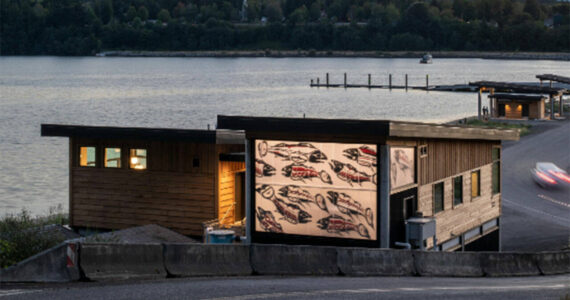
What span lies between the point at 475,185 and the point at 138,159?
11586mm

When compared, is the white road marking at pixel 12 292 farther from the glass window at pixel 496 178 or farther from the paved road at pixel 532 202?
the paved road at pixel 532 202

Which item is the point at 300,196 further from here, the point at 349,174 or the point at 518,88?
the point at 518,88

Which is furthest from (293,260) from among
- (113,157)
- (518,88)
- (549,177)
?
(518,88)

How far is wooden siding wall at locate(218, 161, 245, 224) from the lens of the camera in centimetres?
2677

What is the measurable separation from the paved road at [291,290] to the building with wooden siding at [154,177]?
660cm

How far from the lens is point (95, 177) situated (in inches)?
1105

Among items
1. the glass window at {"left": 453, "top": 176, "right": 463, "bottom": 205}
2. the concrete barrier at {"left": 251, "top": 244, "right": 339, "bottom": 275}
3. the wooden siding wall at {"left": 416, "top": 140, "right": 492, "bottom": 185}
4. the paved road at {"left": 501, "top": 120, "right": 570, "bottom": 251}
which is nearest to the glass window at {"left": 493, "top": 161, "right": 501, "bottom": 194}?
the wooden siding wall at {"left": 416, "top": 140, "right": 492, "bottom": 185}

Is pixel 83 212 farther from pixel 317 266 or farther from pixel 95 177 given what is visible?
pixel 317 266

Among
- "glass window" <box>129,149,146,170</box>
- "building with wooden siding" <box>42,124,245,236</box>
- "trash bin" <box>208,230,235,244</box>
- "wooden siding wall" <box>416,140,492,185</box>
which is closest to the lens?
"trash bin" <box>208,230,235,244</box>

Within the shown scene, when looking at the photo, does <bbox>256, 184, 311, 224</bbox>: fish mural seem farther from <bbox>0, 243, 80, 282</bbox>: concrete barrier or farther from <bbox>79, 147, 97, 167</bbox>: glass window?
<bbox>79, 147, 97, 167</bbox>: glass window

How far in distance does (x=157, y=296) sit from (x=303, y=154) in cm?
755

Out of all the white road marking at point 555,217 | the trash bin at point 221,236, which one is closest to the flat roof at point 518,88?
the white road marking at point 555,217

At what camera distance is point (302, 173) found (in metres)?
23.8

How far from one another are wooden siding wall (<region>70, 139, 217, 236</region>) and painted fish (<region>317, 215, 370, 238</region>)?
14.0 feet
